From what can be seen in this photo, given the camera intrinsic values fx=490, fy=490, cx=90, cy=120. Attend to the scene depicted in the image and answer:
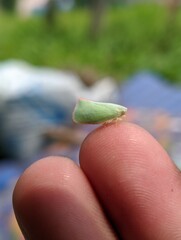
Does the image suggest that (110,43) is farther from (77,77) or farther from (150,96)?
(150,96)

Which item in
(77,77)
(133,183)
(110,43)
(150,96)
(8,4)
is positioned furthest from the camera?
(8,4)

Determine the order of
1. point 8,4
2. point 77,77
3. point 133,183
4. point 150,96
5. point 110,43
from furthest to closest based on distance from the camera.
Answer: point 8,4 → point 110,43 → point 77,77 → point 150,96 → point 133,183

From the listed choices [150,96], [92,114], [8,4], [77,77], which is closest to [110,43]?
[77,77]

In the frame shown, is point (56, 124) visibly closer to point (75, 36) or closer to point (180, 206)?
Answer: point (180, 206)

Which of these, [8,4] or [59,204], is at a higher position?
[8,4]

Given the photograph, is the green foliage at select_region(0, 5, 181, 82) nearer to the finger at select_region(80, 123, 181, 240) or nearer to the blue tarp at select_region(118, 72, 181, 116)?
the blue tarp at select_region(118, 72, 181, 116)

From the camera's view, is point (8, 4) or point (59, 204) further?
point (8, 4)

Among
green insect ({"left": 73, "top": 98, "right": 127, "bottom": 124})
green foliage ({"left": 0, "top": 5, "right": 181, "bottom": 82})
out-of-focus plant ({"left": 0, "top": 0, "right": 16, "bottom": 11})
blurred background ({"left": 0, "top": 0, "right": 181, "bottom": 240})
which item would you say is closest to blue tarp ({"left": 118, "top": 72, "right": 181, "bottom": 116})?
blurred background ({"left": 0, "top": 0, "right": 181, "bottom": 240})
